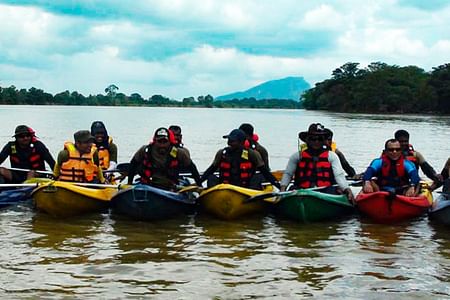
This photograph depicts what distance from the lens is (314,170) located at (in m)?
9.84

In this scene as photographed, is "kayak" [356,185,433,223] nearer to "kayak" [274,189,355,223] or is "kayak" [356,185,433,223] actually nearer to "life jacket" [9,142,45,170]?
"kayak" [274,189,355,223]

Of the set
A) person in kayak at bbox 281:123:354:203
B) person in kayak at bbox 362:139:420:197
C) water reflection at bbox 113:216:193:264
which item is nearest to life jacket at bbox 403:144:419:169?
person in kayak at bbox 362:139:420:197

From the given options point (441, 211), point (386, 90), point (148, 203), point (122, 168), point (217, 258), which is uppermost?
point (386, 90)

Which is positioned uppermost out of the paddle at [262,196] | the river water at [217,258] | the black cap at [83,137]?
the black cap at [83,137]

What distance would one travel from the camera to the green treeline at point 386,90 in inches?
2982

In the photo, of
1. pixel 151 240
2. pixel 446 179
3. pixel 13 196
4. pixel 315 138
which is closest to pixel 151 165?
pixel 151 240

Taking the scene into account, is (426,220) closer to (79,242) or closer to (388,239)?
(388,239)

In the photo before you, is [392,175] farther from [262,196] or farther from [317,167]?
[262,196]

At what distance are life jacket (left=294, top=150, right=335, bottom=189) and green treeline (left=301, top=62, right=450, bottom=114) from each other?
216 feet

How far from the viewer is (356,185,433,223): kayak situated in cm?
933

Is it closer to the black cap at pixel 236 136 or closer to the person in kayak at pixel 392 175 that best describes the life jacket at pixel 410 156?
the person in kayak at pixel 392 175

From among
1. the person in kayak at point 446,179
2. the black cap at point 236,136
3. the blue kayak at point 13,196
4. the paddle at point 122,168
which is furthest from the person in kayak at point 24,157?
the person in kayak at point 446,179

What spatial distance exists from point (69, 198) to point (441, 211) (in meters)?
5.26

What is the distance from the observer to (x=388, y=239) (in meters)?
8.73
